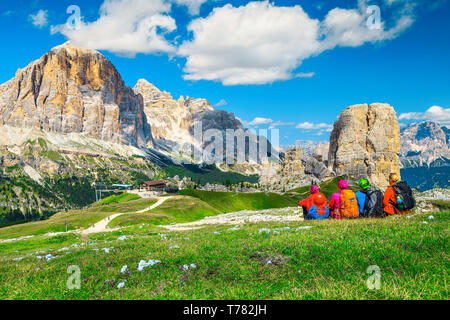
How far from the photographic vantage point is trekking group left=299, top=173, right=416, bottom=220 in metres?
19.3

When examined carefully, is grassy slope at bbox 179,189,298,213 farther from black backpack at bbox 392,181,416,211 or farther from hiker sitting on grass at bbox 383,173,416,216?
black backpack at bbox 392,181,416,211

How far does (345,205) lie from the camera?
1981 cm

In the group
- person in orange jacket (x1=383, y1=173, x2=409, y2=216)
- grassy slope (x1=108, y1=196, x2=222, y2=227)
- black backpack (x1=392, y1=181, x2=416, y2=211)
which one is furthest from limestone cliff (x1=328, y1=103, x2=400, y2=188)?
person in orange jacket (x1=383, y1=173, x2=409, y2=216)

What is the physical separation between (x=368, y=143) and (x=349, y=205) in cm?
16286

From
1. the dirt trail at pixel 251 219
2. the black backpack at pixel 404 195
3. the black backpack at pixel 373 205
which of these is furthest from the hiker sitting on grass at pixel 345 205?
the dirt trail at pixel 251 219

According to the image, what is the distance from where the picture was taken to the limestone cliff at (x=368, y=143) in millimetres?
159375

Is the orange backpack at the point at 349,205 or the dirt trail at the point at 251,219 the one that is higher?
the orange backpack at the point at 349,205

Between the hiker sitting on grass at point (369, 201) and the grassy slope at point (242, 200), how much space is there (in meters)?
94.0

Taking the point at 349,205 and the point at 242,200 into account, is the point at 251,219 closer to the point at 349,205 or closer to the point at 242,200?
the point at 349,205

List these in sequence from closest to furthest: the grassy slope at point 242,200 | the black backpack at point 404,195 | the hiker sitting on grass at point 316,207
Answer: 1. the black backpack at point 404,195
2. the hiker sitting on grass at point 316,207
3. the grassy slope at point 242,200

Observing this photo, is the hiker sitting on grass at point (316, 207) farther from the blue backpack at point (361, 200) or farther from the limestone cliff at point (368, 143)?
the limestone cliff at point (368, 143)

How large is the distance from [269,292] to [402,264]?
4.52m

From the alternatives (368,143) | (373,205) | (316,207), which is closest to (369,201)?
(373,205)

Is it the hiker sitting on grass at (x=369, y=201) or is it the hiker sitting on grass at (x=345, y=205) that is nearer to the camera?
the hiker sitting on grass at (x=369, y=201)
